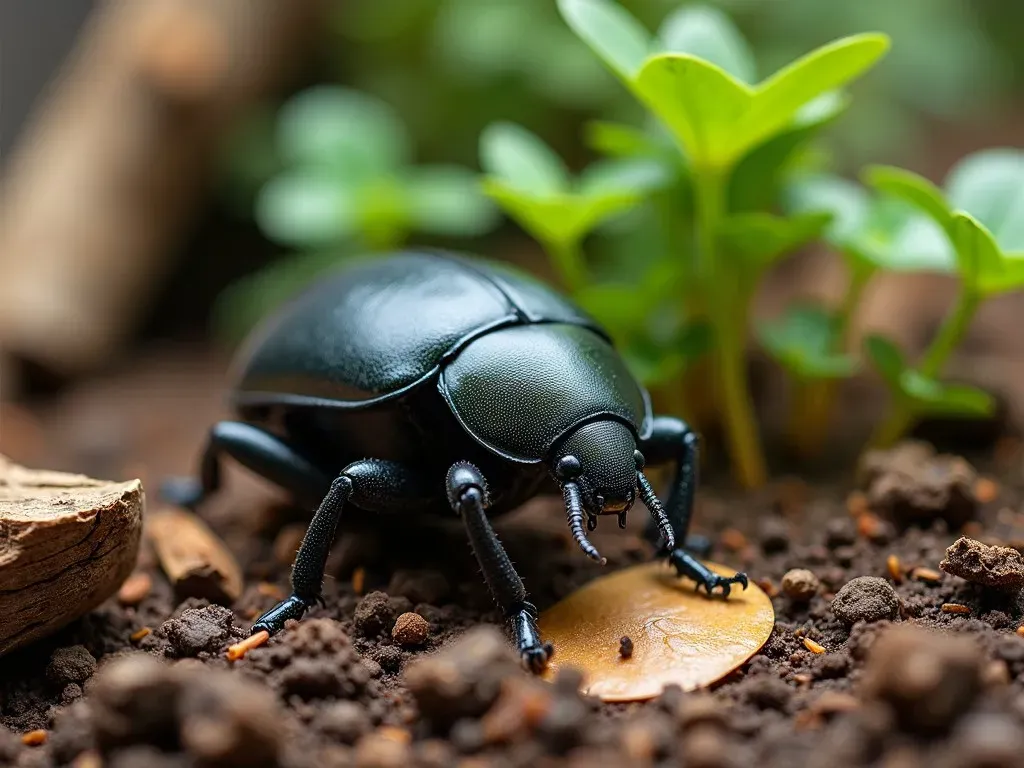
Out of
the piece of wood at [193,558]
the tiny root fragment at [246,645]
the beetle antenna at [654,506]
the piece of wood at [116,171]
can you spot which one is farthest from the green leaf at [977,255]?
the piece of wood at [116,171]

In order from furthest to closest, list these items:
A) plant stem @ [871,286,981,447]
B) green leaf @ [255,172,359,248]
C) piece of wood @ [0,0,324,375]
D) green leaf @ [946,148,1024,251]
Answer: piece of wood @ [0,0,324,375] → green leaf @ [255,172,359,248] → plant stem @ [871,286,981,447] → green leaf @ [946,148,1024,251]

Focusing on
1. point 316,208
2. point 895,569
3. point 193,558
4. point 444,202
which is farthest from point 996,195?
point 193,558

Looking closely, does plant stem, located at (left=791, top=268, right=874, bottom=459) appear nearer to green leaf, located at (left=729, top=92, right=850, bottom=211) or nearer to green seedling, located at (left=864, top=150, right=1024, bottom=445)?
green seedling, located at (left=864, top=150, right=1024, bottom=445)

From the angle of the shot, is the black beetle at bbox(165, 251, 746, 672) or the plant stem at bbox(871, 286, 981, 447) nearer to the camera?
the black beetle at bbox(165, 251, 746, 672)

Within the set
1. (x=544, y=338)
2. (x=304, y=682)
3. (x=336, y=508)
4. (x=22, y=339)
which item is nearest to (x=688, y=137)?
(x=544, y=338)

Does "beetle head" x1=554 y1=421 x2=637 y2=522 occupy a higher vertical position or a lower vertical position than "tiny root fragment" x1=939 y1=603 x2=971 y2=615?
higher

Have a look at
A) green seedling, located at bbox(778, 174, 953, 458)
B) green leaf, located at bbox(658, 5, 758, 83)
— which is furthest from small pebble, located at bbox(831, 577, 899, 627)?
green leaf, located at bbox(658, 5, 758, 83)

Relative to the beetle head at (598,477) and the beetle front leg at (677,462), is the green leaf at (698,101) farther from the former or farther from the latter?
the beetle head at (598,477)
